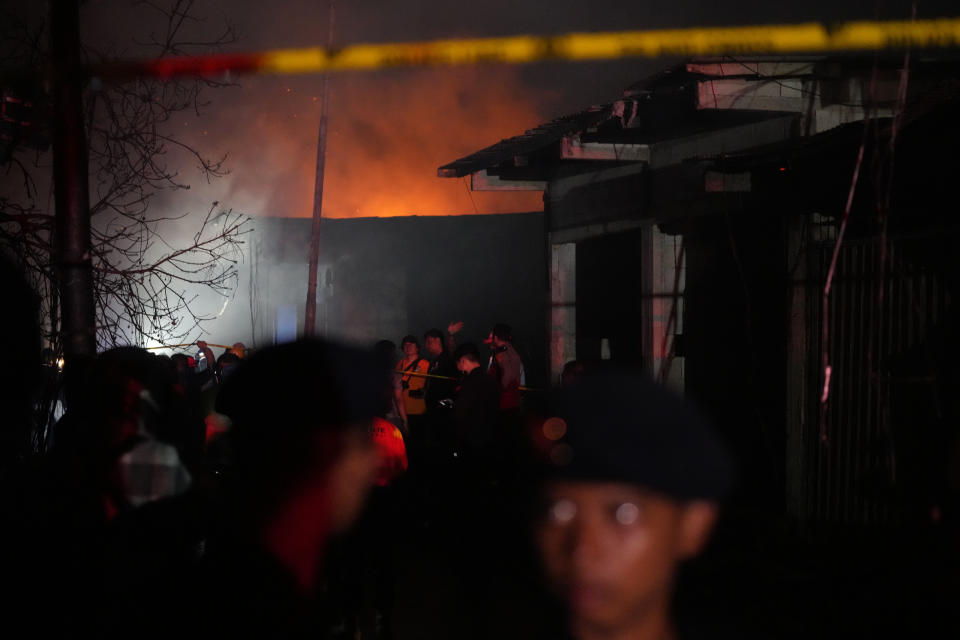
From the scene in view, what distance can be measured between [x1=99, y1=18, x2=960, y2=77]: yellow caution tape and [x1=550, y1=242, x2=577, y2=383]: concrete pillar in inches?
463

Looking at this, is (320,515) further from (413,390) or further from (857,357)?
(413,390)

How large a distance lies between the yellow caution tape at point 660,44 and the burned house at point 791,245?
1.66m

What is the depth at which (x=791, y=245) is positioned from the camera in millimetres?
9141

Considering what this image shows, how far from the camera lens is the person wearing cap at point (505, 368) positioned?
11.0 metres

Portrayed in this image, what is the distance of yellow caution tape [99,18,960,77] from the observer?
2.79 m

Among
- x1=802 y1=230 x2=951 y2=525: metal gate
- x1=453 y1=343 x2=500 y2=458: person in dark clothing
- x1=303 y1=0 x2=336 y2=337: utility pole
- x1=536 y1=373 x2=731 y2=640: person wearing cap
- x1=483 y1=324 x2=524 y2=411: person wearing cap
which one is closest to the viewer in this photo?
x1=536 y1=373 x2=731 y2=640: person wearing cap

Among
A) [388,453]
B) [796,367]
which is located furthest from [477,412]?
[796,367]

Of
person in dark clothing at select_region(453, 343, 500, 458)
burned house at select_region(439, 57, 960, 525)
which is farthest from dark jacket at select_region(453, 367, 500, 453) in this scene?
burned house at select_region(439, 57, 960, 525)

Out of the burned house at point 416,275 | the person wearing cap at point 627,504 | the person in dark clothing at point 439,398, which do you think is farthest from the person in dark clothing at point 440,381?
the burned house at point 416,275

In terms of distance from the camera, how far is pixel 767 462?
9922 millimetres

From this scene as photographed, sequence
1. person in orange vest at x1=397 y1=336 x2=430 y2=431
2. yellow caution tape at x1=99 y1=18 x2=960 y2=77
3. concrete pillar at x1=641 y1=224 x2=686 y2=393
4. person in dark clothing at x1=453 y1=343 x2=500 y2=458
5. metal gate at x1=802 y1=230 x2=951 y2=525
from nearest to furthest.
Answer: yellow caution tape at x1=99 y1=18 x2=960 y2=77, metal gate at x1=802 y1=230 x2=951 y2=525, person in dark clothing at x1=453 y1=343 x2=500 y2=458, concrete pillar at x1=641 y1=224 x2=686 y2=393, person in orange vest at x1=397 y1=336 x2=430 y2=431

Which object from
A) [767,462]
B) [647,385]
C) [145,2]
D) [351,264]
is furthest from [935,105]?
[351,264]

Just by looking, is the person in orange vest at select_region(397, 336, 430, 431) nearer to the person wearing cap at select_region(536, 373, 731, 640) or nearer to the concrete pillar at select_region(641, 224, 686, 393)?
the concrete pillar at select_region(641, 224, 686, 393)

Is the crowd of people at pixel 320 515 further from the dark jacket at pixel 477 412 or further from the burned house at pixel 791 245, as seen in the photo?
the dark jacket at pixel 477 412
